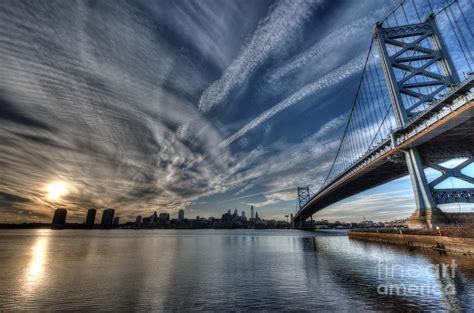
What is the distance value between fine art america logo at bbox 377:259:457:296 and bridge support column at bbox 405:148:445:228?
42.8 ft

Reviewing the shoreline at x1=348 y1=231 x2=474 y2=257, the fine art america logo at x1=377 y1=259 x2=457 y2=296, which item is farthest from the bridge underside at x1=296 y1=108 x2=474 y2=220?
the fine art america logo at x1=377 y1=259 x2=457 y2=296

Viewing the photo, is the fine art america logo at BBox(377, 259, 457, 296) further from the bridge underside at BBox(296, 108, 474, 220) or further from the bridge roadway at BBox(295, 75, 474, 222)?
the bridge underside at BBox(296, 108, 474, 220)

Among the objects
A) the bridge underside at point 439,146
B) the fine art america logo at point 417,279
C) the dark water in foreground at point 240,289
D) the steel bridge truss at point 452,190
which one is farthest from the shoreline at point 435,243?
the bridge underside at point 439,146

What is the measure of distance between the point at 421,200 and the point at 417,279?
21.4 m

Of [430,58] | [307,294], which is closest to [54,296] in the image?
[307,294]

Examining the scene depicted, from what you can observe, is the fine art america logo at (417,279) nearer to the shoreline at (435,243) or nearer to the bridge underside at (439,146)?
the shoreline at (435,243)

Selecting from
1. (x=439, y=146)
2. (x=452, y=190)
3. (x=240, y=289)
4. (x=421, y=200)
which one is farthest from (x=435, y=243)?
(x=240, y=289)

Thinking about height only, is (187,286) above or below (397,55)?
below

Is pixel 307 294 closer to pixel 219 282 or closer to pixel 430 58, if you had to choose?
pixel 219 282

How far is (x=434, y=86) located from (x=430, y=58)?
5465mm

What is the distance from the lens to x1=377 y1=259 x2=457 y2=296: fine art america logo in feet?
32.2

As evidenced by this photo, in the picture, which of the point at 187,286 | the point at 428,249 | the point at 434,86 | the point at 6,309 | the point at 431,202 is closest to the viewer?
the point at 6,309

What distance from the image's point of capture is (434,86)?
36.5 meters

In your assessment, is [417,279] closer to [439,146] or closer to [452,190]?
[452,190]
